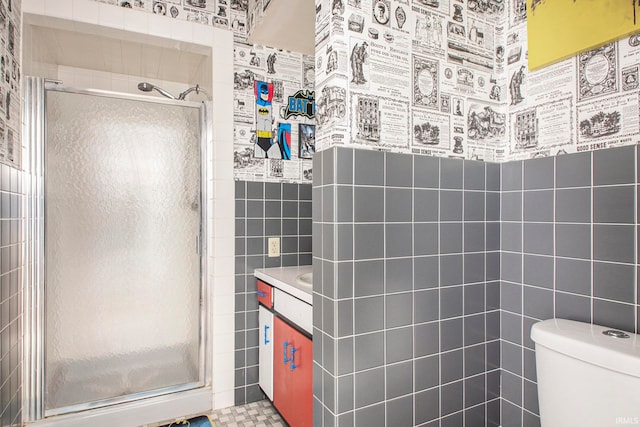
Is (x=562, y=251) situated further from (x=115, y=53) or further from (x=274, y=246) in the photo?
→ (x=115, y=53)

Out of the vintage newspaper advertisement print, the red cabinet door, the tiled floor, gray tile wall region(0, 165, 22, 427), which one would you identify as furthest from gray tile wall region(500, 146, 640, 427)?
gray tile wall region(0, 165, 22, 427)

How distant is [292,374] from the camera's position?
1574 mm

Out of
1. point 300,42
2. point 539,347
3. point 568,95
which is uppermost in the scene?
point 300,42

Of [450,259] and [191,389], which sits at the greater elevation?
[450,259]

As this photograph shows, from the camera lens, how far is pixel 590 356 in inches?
37.0

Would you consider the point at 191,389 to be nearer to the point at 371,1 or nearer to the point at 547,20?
the point at 371,1

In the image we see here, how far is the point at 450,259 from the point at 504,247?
30 centimetres

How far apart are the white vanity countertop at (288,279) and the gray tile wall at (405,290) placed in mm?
224

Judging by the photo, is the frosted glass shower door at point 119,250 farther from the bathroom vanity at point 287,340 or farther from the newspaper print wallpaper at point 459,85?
the newspaper print wallpaper at point 459,85

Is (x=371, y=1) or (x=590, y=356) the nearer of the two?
(x=590, y=356)

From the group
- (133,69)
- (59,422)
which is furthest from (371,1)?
(59,422)

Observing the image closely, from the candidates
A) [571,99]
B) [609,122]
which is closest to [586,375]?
[609,122]

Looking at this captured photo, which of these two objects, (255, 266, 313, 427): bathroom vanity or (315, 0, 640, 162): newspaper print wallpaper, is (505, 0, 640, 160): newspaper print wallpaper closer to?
(315, 0, 640, 162): newspaper print wallpaper

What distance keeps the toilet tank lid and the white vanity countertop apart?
805mm
